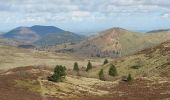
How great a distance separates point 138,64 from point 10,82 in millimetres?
78965

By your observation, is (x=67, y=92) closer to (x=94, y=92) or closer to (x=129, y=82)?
(x=94, y=92)

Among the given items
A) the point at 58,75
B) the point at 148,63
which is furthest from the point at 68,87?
the point at 148,63

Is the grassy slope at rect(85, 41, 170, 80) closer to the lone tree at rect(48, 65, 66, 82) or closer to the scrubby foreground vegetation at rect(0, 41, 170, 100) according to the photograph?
the scrubby foreground vegetation at rect(0, 41, 170, 100)

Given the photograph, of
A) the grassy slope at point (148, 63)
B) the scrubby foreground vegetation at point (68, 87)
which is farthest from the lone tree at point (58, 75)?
the grassy slope at point (148, 63)

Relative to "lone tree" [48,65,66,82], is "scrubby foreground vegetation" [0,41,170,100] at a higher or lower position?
lower

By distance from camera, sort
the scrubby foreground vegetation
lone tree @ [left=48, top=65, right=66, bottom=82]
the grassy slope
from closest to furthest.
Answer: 1. the scrubby foreground vegetation
2. lone tree @ [left=48, top=65, right=66, bottom=82]
3. the grassy slope

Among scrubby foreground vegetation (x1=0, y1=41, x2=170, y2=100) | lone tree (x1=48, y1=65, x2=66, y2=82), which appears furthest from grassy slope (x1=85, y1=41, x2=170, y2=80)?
lone tree (x1=48, y1=65, x2=66, y2=82)

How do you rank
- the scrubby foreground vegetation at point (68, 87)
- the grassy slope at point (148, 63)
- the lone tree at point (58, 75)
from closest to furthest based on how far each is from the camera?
the scrubby foreground vegetation at point (68, 87), the lone tree at point (58, 75), the grassy slope at point (148, 63)

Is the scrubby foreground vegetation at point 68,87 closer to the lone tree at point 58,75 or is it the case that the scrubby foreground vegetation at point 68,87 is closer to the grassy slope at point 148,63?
the lone tree at point 58,75

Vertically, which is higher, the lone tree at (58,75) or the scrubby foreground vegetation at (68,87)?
the lone tree at (58,75)

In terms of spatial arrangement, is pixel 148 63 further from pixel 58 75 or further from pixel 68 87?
pixel 68 87

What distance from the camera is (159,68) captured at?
418 feet

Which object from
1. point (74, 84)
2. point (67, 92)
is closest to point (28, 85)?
point (67, 92)

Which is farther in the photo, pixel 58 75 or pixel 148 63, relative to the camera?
pixel 148 63
